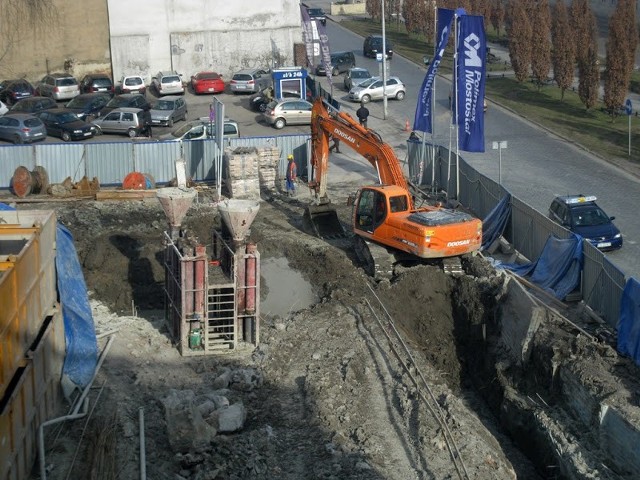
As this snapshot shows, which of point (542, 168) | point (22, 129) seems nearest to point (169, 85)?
point (22, 129)

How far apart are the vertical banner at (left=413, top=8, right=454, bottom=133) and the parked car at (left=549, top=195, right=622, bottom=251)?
5.57 m

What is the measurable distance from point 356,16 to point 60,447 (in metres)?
70.8

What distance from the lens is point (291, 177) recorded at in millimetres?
30391

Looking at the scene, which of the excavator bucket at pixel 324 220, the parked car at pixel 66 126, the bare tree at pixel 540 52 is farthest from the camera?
the bare tree at pixel 540 52

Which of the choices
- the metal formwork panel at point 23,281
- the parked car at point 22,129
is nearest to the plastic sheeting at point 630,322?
the metal formwork panel at point 23,281

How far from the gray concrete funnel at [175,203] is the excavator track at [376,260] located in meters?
4.71

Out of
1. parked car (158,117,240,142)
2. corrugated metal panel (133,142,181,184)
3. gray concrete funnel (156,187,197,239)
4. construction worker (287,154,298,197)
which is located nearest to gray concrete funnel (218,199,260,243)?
gray concrete funnel (156,187,197,239)

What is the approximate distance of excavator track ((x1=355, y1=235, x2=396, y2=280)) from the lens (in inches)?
879

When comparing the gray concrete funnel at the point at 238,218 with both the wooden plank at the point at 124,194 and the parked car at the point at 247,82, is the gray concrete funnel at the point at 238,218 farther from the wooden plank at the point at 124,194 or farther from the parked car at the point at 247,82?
the parked car at the point at 247,82

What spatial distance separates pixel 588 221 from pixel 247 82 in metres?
25.3

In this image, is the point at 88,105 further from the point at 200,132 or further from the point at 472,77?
the point at 472,77

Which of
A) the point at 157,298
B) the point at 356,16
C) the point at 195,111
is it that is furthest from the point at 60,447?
the point at 356,16

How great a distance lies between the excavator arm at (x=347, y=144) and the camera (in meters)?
24.5

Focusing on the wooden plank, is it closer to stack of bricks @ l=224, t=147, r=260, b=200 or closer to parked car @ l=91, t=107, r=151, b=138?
stack of bricks @ l=224, t=147, r=260, b=200
